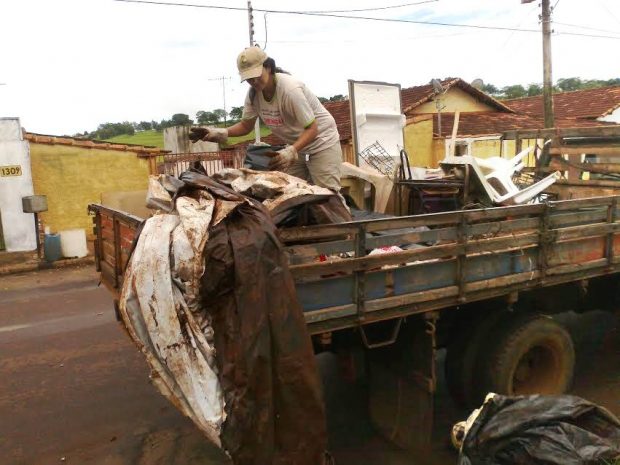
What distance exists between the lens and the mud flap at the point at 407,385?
3.41m

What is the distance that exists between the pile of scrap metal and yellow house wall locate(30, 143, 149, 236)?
9541 mm

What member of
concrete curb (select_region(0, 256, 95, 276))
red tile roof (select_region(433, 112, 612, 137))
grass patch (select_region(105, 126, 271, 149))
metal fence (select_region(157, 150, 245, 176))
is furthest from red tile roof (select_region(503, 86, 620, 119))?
concrete curb (select_region(0, 256, 95, 276))

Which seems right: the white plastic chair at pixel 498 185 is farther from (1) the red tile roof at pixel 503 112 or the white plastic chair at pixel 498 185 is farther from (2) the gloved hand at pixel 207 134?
(1) the red tile roof at pixel 503 112

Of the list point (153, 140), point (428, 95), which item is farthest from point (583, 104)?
point (153, 140)

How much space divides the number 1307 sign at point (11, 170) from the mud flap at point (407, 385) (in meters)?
9.28

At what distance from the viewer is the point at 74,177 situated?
11.4 meters

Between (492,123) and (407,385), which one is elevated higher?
(492,123)

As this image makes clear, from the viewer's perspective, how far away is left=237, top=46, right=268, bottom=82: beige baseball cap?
12.7ft

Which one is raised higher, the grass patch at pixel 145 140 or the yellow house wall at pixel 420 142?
the grass patch at pixel 145 140

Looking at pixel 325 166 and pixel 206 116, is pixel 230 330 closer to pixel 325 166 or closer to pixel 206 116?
pixel 325 166

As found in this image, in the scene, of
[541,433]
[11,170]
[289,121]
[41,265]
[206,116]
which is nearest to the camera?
[541,433]

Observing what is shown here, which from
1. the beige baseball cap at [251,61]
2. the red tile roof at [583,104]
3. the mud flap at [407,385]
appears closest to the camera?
the mud flap at [407,385]

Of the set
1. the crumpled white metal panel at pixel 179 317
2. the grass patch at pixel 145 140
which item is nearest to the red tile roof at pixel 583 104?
the grass patch at pixel 145 140

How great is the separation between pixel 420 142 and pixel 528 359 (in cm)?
1256
